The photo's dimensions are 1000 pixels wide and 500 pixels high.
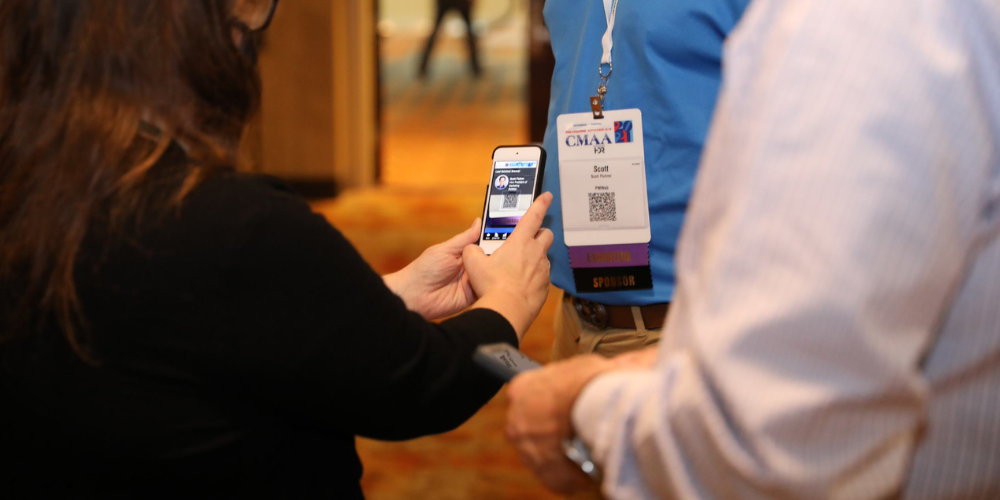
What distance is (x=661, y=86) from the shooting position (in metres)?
1.25

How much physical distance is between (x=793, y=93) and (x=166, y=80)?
0.56 meters

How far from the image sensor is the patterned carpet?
7.84ft

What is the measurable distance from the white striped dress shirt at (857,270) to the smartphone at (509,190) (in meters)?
0.62

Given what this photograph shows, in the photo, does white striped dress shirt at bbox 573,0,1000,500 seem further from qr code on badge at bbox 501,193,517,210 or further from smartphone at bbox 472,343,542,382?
qr code on badge at bbox 501,193,517,210

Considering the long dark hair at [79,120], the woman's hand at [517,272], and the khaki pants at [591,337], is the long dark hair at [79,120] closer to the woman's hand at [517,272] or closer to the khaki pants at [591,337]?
the woman's hand at [517,272]

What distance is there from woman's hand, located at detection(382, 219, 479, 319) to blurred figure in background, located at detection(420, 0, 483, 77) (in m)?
7.31

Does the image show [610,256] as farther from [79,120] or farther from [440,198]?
[440,198]

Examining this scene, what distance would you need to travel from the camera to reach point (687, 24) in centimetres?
122

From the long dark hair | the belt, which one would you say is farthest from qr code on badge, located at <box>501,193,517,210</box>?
the long dark hair

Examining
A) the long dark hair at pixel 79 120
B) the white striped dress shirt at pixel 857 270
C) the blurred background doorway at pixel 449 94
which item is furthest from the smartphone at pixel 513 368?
the blurred background doorway at pixel 449 94

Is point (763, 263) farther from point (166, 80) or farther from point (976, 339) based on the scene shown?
point (166, 80)

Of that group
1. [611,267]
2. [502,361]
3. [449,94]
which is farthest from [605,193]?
[449,94]

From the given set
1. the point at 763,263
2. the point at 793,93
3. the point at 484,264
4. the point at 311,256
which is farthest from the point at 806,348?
the point at 484,264

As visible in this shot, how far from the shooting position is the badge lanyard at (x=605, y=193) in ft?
4.21
